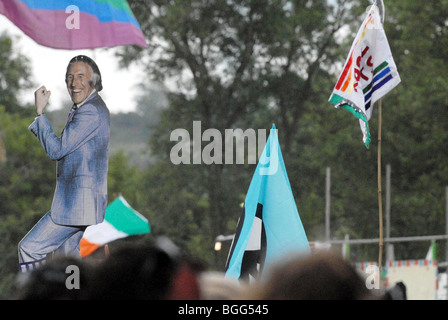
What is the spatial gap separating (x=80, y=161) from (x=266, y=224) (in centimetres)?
147

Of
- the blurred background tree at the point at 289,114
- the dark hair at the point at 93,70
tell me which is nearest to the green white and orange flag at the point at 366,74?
the dark hair at the point at 93,70

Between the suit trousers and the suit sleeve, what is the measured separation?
0.45 metres

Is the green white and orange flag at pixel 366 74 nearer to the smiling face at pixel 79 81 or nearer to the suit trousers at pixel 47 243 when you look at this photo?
the smiling face at pixel 79 81

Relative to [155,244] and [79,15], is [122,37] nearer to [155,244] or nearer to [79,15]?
[79,15]

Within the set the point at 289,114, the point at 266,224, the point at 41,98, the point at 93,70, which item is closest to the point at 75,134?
the point at 41,98

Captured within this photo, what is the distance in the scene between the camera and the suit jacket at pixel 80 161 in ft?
18.3

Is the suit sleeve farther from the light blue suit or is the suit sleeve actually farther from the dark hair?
A: the dark hair

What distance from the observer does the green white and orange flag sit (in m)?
7.04

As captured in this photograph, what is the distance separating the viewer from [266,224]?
247 inches

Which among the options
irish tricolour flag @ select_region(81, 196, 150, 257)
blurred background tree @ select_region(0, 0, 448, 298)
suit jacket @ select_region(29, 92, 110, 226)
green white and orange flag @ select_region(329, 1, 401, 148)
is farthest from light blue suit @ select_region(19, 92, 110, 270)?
→ blurred background tree @ select_region(0, 0, 448, 298)

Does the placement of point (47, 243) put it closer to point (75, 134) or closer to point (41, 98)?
point (75, 134)

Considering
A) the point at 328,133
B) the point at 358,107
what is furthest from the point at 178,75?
the point at 358,107
